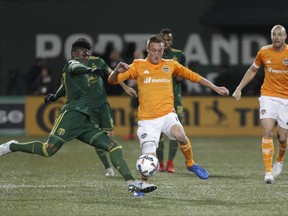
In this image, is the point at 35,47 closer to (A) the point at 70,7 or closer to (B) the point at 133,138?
(A) the point at 70,7

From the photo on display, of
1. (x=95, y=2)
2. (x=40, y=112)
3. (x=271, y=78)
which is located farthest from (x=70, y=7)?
(x=271, y=78)

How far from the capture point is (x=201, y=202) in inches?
394

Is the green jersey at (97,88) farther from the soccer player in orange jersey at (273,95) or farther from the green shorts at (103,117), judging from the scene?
the soccer player in orange jersey at (273,95)

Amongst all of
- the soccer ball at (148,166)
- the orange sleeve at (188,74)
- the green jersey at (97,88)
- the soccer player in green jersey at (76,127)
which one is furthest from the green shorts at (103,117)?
the soccer ball at (148,166)

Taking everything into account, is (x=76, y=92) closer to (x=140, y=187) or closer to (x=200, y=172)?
(x=140, y=187)

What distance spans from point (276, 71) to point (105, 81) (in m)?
11.0

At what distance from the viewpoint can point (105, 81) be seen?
22594 millimetres

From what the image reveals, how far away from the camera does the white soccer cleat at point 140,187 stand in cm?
1012

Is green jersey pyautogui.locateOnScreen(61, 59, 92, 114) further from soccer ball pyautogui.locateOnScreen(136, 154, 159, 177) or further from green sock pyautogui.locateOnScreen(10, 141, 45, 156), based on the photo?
soccer ball pyautogui.locateOnScreen(136, 154, 159, 177)

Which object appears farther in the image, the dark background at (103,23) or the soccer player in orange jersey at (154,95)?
the dark background at (103,23)

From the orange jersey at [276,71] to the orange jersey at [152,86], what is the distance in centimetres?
177

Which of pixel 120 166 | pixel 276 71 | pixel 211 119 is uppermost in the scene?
pixel 276 71

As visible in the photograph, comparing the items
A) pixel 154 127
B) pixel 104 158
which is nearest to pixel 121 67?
pixel 154 127

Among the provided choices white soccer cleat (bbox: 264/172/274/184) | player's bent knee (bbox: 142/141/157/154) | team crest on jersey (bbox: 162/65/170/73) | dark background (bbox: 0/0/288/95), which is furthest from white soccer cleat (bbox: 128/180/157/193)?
dark background (bbox: 0/0/288/95)
